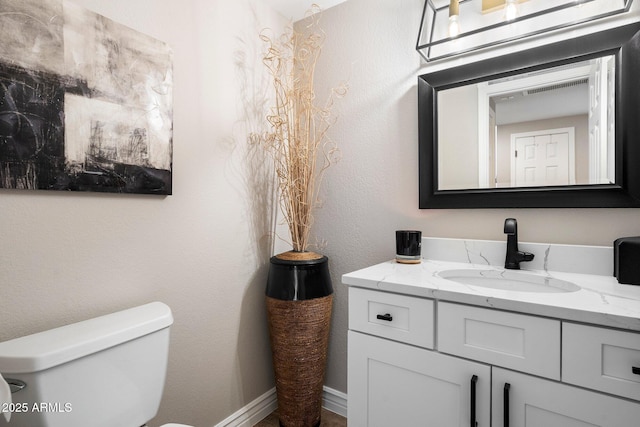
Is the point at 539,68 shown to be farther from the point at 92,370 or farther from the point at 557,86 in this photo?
the point at 92,370

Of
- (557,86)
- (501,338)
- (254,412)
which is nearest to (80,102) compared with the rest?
(501,338)

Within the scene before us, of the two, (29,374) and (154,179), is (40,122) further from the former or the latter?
(29,374)

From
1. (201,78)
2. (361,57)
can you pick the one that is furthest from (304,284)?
(361,57)

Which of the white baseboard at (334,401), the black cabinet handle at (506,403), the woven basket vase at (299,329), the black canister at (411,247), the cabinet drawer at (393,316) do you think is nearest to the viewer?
the black cabinet handle at (506,403)

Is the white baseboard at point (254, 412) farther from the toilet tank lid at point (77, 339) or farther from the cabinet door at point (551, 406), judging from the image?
the cabinet door at point (551, 406)

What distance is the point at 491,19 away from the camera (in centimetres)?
144

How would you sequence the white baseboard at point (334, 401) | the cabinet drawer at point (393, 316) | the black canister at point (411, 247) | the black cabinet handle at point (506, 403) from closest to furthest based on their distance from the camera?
1. the black cabinet handle at point (506, 403)
2. the cabinet drawer at point (393, 316)
3. the black canister at point (411, 247)
4. the white baseboard at point (334, 401)

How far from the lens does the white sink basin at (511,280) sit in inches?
46.6

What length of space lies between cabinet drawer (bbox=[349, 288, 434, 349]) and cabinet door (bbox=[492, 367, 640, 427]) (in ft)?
0.73

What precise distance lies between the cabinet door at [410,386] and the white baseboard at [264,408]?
70 cm

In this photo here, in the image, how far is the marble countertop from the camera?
2.66ft

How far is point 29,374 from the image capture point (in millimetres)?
818

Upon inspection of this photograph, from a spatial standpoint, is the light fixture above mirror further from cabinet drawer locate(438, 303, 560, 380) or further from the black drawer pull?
the black drawer pull

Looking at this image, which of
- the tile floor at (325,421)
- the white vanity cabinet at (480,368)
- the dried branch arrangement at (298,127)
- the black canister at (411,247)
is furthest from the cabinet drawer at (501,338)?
the tile floor at (325,421)
